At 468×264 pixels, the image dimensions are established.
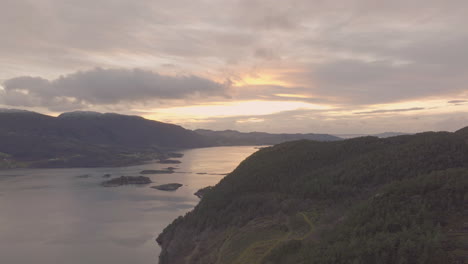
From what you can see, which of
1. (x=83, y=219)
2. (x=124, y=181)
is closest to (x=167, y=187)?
(x=124, y=181)

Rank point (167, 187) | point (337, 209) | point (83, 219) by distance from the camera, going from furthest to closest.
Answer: point (167, 187) → point (83, 219) → point (337, 209)

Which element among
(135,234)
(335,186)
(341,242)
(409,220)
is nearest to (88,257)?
(135,234)

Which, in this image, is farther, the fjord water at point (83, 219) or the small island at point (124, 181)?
the small island at point (124, 181)

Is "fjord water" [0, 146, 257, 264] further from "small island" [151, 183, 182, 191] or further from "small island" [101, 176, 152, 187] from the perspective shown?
"small island" [101, 176, 152, 187]

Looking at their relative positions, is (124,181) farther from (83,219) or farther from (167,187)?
(83,219)

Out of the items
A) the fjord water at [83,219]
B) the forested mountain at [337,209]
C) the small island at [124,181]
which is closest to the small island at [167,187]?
the fjord water at [83,219]

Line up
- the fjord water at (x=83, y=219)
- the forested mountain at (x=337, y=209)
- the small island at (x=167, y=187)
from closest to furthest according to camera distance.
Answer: the forested mountain at (x=337, y=209) → the fjord water at (x=83, y=219) → the small island at (x=167, y=187)

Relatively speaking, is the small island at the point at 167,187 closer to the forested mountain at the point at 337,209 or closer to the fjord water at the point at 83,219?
the fjord water at the point at 83,219
